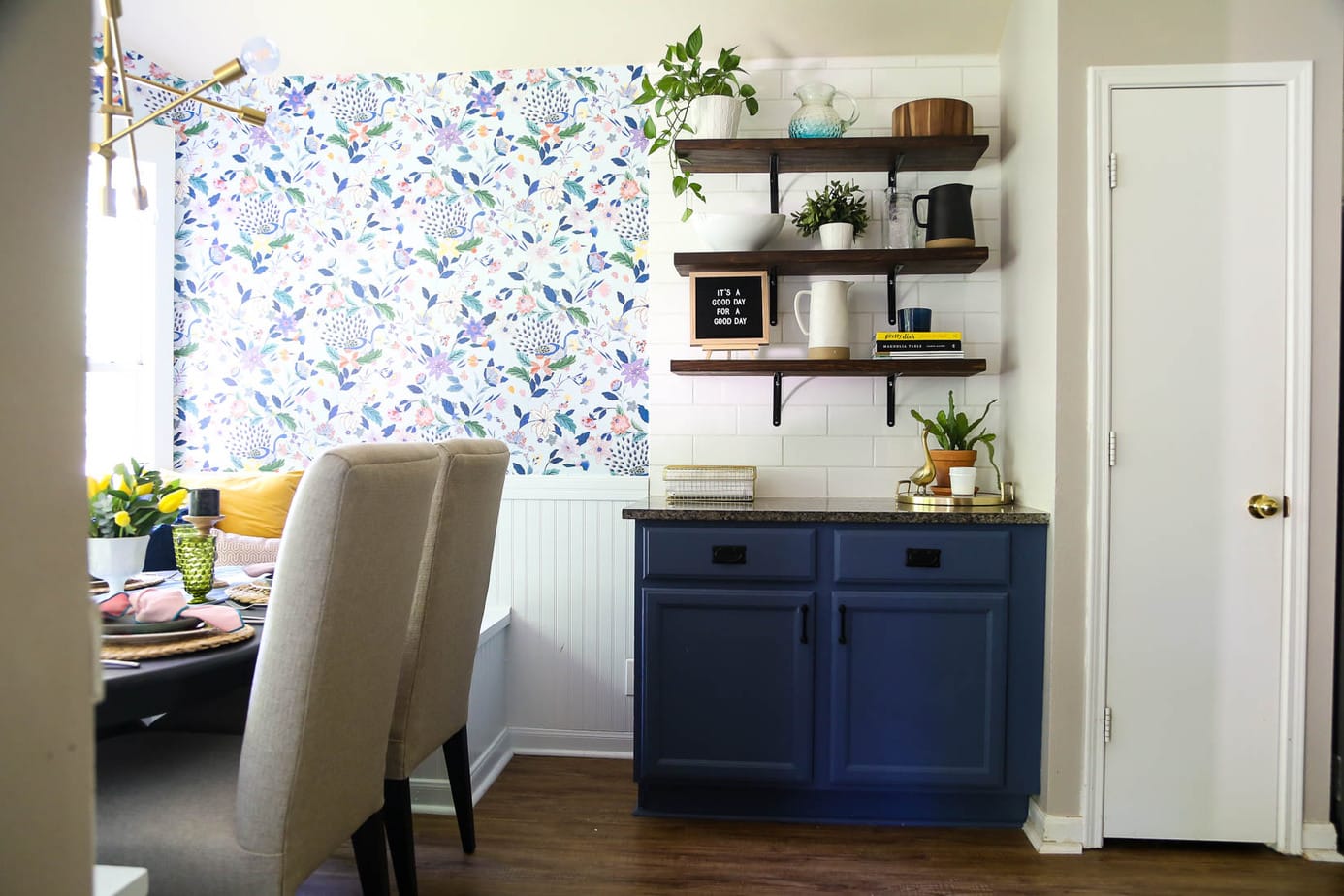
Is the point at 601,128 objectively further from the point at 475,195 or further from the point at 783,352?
the point at 783,352

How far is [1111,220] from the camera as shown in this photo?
7.88ft

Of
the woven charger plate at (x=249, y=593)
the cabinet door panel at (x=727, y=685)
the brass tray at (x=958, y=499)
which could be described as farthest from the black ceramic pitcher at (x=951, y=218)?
the woven charger plate at (x=249, y=593)

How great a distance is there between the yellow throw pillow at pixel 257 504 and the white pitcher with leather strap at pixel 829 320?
1803 millimetres

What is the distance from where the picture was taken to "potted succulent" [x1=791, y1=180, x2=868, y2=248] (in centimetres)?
289

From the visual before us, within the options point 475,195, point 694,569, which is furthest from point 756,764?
point 475,195

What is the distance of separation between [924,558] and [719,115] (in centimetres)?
156

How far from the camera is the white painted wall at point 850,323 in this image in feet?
9.82

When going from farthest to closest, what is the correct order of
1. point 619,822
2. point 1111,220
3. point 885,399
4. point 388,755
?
point 885,399
point 619,822
point 1111,220
point 388,755

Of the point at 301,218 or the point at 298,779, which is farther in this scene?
the point at 301,218

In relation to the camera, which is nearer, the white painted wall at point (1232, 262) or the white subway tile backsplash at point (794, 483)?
the white painted wall at point (1232, 262)

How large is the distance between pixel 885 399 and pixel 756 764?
1.28 meters

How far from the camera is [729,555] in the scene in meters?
2.54

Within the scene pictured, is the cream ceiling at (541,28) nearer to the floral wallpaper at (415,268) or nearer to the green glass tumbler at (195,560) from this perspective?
the floral wallpaper at (415,268)

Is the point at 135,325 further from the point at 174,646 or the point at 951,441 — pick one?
the point at 951,441
